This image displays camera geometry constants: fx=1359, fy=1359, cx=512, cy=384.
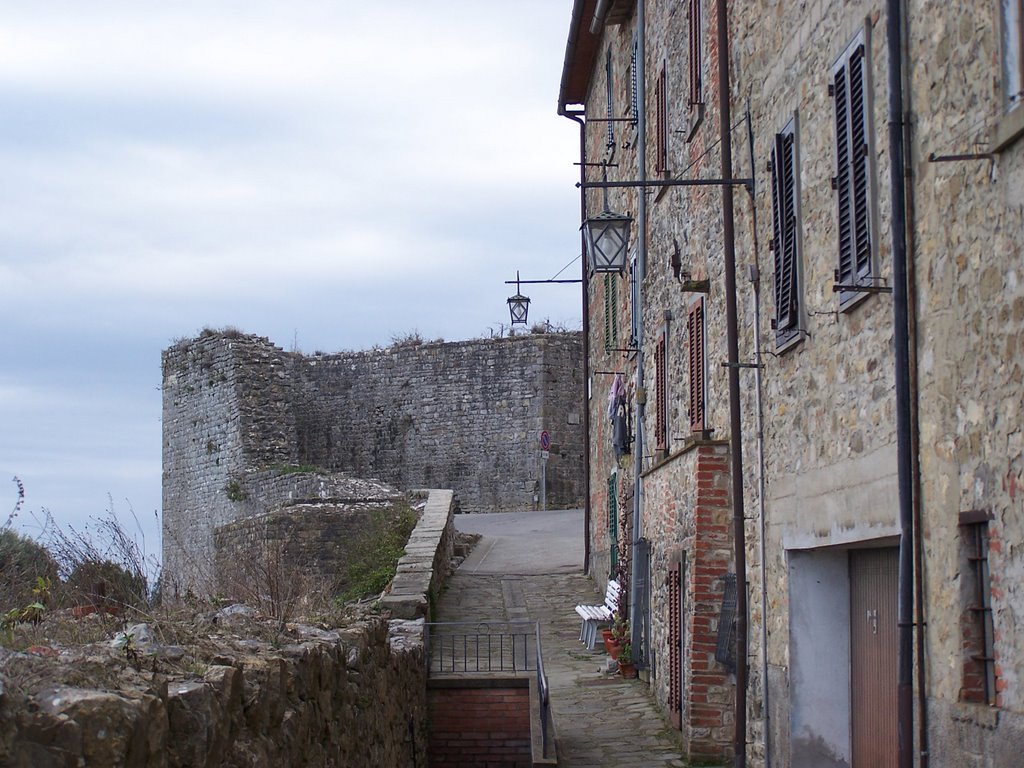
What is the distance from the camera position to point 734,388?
1002cm

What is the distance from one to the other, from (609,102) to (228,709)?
49.3 feet

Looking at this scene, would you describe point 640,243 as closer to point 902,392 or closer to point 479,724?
point 479,724

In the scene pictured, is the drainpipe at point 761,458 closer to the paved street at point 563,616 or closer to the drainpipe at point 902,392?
the paved street at point 563,616

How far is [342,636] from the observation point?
26.0ft

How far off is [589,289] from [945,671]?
16.0 meters

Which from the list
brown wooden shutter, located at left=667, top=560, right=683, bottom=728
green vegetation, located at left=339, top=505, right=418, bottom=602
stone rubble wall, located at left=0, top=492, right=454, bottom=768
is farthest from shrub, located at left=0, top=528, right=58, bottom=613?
green vegetation, located at left=339, top=505, right=418, bottom=602

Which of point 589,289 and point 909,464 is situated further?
point 589,289

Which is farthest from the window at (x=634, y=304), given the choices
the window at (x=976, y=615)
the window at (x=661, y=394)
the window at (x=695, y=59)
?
the window at (x=976, y=615)

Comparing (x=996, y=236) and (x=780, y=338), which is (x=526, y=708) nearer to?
(x=780, y=338)

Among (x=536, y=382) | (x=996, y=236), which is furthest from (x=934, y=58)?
(x=536, y=382)

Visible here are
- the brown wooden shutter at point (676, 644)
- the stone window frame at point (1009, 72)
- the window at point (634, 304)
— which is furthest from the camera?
the window at point (634, 304)

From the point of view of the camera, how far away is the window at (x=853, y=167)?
7039mm

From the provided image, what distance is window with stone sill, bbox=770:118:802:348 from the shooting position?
27.6 ft

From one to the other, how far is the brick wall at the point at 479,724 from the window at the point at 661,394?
288 cm
